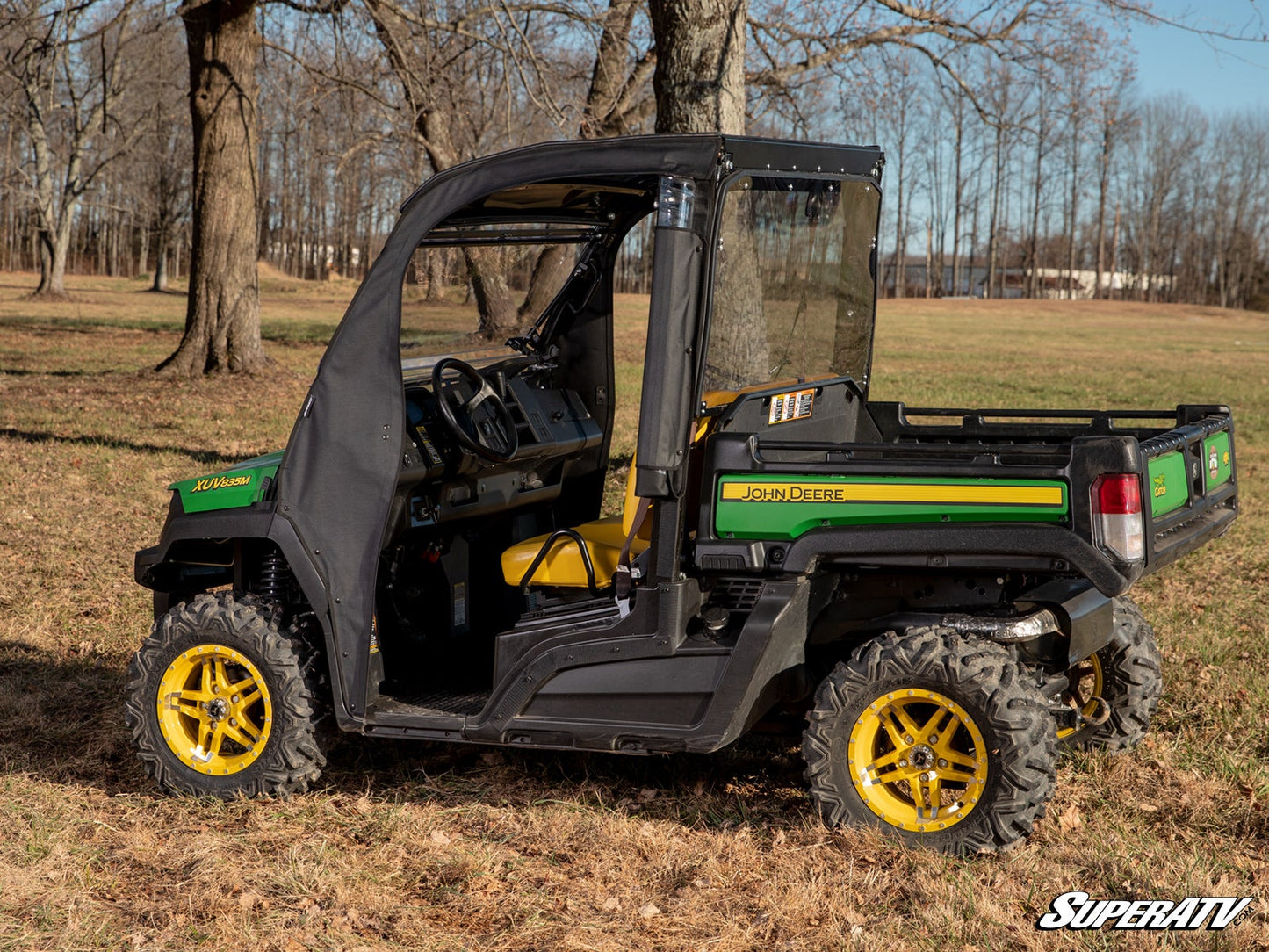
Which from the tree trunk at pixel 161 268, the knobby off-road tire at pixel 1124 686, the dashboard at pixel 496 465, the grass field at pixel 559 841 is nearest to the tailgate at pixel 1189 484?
the knobby off-road tire at pixel 1124 686

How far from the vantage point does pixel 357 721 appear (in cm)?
418

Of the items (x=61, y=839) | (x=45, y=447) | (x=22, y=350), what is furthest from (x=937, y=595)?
(x=22, y=350)

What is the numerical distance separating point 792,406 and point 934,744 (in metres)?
1.18

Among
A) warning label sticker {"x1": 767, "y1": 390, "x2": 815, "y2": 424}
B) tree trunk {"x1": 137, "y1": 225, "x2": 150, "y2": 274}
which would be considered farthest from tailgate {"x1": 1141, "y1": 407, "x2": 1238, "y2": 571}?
tree trunk {"x1": 137, "y1": 225, "x2": 150, "y2": 274}

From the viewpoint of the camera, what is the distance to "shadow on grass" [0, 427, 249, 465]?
1106cm

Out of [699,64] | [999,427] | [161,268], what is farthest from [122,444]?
[161,268]

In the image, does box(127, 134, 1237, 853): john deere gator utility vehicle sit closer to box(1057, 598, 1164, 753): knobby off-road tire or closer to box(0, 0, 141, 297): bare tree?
box(1057, 598, 1164, 753): knobby off-road tire

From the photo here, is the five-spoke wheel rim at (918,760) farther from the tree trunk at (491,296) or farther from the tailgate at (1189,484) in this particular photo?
the tree trunk at (491,296)

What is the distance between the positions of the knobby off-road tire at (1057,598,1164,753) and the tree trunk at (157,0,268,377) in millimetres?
13062

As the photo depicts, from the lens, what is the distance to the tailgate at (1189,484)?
3797mm

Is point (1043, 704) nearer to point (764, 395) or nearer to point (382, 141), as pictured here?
point (764, 395)

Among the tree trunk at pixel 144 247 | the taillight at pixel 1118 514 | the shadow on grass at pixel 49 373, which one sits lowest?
the shadow on grass at pixel 49 373

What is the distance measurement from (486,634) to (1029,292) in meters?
75.7

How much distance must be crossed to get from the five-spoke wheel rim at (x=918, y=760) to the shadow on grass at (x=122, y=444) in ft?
26.3
